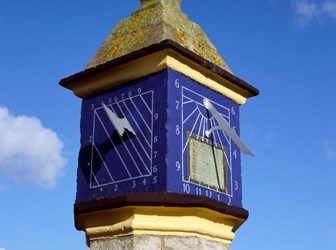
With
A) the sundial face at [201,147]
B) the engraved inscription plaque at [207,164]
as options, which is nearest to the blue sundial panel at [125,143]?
the sundial face at [201,147]

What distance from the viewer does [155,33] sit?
533 centimetres

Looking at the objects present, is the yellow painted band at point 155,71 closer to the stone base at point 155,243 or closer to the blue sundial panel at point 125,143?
the blue sundial panel at point 125,143

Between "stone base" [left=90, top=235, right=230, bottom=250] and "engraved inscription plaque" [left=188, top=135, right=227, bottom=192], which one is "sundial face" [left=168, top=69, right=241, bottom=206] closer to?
"engraved inscription plaque" [left=188, top=135, right=227, bottom=192]

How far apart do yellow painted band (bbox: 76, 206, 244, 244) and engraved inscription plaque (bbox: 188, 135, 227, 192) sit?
36 centimetres

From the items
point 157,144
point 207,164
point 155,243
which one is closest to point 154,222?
point 155,243

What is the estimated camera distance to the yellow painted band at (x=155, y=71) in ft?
16.6

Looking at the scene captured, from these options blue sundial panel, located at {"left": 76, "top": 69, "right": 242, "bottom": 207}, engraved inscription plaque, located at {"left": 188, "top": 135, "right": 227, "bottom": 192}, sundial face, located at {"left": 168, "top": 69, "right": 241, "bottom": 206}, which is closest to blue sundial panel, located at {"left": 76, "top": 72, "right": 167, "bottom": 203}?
blue sundial panel, located at {"left": 76, "top": 69, "right": 242, "bottom": 207}

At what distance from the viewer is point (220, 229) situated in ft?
16.5

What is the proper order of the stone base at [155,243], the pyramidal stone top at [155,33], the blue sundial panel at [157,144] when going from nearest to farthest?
the stone base at [155,243]
the blue sundial panel at [157,144]
the pyramidal stone top at [155,33]

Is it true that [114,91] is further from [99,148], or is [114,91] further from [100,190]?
[100,190]

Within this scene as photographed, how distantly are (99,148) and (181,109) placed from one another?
946 mm

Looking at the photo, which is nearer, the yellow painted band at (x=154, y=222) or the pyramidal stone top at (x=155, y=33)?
the yellow painted band at (x=154, y=222)

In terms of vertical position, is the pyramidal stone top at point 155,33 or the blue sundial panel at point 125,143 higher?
the pyramidal stone top at point 155,33

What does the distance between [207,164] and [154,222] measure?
2.89 feet
